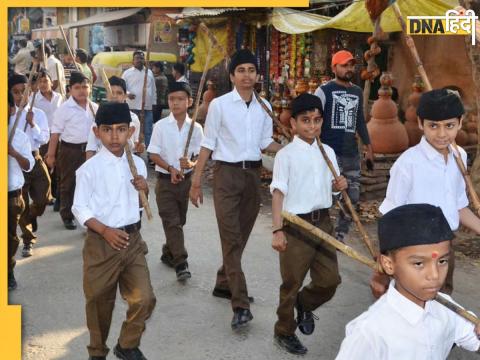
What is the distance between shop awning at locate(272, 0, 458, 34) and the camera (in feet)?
30.3

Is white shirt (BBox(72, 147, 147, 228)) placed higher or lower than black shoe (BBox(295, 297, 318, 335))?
higher

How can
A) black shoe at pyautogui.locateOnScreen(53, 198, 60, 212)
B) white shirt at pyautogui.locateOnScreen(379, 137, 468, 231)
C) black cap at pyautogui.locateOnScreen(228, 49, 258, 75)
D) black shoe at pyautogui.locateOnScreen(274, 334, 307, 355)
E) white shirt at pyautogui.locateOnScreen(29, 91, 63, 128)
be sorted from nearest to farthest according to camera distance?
white shirt at pyautogui.locateOnScreen(379, 137, 468, 231) → black shoe at pyautogui.locateOnScreen(274, 334, 307, 355) → black cap at pyautogui.locateOnScreen(228, 49, 258, 75) → black shoe at pyautogui.locateOnScreen(53, 198, 60, 212) → white shirt at pyautogui.locateOnScreen(29, 91, 63, 128)

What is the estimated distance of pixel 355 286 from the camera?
20.6 feet

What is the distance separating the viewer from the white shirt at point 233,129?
556 centimetres

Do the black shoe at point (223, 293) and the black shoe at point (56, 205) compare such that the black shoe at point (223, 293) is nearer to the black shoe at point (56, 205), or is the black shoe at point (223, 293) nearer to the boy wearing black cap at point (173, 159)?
the boy wearing black cap at point (173, 159)

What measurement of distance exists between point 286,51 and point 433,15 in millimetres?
5060

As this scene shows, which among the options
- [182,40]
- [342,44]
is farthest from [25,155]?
[182,40]

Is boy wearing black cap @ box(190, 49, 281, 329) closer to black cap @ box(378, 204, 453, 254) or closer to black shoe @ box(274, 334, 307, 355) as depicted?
black shoe @ box(274, 334, 307, 355)

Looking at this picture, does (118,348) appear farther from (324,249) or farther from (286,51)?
(286,51)

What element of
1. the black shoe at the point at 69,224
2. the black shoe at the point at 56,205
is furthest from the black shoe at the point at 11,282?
the black shoe at the point at 56,205

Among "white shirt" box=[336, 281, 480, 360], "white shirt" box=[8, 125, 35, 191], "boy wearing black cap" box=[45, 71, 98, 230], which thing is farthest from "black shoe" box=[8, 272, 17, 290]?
"white shirt" box=[336, 281, 480, 360]

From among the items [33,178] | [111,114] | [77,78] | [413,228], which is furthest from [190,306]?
[413,228]

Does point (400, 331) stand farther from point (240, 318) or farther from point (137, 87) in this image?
point (137, 87)

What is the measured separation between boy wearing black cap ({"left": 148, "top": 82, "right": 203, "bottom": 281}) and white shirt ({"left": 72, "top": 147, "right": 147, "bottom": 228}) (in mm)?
2059
